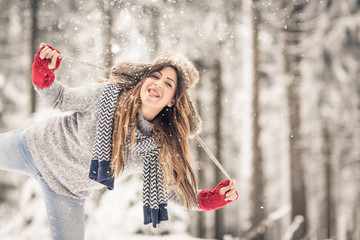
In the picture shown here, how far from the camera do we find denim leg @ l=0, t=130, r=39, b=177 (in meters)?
1.58

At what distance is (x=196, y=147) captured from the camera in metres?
3.66

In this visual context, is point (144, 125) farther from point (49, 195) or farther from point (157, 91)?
point (49, 195)

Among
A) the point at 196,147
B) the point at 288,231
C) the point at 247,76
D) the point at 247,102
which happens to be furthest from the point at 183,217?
the point at 247,76

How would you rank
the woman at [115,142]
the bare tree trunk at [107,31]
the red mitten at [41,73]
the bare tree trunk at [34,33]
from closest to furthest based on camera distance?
the red mitten at [41,73] < the woman at [115,142] < the bare tree trunk at [107,31] < the bare tree trunk at [34,33]

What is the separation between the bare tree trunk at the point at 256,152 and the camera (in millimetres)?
3570

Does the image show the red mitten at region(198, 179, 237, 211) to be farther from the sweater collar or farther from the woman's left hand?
the sweater collar

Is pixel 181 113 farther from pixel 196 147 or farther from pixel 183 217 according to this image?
pixel 183 217

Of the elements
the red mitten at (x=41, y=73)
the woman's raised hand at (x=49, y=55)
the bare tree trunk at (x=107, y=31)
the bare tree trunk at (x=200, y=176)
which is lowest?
the bare tree trunk at (x=200, y=176)

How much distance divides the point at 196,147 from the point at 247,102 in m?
0.78

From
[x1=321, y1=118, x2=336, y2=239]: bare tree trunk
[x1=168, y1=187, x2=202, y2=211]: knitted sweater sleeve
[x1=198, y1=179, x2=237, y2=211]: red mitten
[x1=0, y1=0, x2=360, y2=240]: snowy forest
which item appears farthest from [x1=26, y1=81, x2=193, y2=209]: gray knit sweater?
[x1=321, y1=118, x2=336, y2=239]: bare tree trunk

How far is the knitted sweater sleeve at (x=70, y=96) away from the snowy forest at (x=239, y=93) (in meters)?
2.05

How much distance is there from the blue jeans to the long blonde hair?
1.07ft

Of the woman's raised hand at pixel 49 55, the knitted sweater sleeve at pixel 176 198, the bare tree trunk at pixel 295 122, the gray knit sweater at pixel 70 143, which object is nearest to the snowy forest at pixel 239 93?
the bare tree trunk at pixel 295 122

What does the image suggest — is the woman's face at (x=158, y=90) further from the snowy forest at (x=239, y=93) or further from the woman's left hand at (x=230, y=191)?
the snowy forest at (x=239, y=93)
